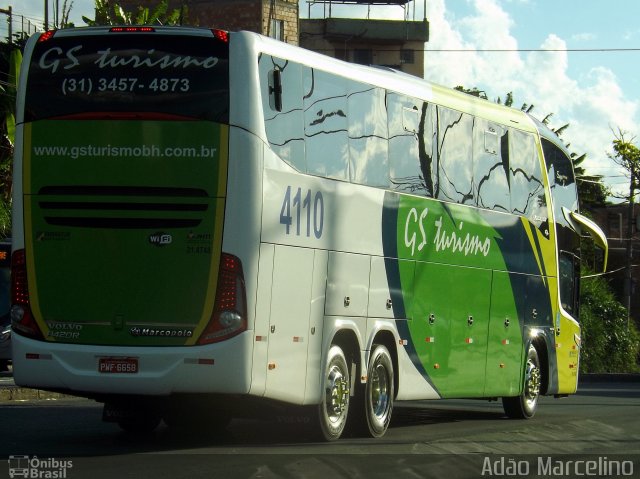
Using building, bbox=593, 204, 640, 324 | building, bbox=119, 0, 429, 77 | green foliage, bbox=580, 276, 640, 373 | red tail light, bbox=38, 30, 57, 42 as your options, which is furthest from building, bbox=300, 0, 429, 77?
red tail light, bbox=38, 30, 57, 42

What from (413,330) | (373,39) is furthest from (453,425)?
(373,39)

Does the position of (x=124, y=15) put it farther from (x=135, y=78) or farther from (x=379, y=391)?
(x=135, y=78)

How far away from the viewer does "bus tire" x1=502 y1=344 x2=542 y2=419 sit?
62.2ft

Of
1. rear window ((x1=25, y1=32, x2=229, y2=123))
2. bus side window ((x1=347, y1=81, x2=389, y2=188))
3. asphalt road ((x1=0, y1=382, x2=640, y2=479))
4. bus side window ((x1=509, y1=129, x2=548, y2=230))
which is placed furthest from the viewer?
bus side window ((x1=509, y1=129, x2=548, y2=230))

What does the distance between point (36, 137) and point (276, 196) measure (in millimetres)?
2249

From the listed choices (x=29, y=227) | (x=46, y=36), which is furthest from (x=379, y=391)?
(x=46, y=36)

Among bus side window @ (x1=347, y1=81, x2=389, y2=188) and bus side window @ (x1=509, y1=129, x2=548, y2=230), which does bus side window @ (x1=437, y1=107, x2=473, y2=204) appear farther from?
bus side window @ (x1=347, y1=81, x2=389, y2=188)

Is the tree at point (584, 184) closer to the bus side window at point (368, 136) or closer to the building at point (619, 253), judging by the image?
the building at point (619, 253)

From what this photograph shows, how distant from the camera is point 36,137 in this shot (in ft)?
40.3

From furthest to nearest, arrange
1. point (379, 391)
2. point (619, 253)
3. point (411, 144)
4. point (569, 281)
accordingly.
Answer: point (619, 253)
point (569, 281)
point (411, 144)
point (379, 391)

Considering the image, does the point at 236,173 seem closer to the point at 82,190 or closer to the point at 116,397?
the point at 82,190

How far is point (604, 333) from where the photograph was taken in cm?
4791

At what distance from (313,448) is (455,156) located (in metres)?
5.19

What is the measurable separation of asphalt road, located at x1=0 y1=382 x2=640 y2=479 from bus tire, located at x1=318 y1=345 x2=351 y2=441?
0.59 feet
